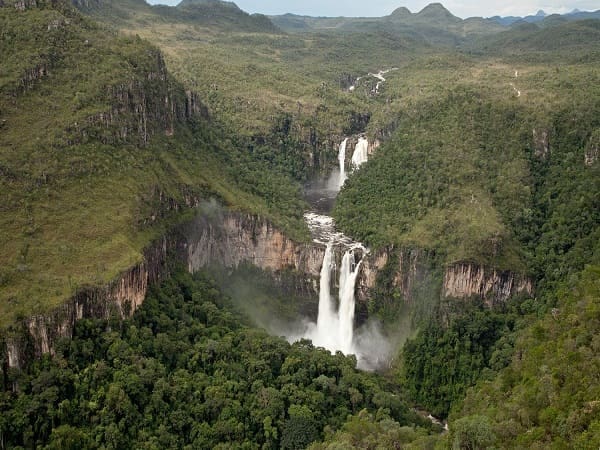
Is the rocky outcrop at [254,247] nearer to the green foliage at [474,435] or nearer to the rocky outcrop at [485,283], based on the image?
the rocky outcrop at [485,283]

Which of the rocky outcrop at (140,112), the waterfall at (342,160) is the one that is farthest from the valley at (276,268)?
the waterfall at (342,160)

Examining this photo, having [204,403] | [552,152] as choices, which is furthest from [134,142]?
[552,152]

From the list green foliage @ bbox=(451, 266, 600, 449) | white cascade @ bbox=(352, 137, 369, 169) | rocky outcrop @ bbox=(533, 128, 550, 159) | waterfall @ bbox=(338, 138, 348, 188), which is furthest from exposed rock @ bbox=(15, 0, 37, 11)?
green foliage @ bbox=(451, 266, 600, 449)

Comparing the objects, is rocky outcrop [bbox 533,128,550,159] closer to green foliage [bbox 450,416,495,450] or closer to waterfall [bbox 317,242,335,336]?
waterfall [bbox 317,242,335,336]

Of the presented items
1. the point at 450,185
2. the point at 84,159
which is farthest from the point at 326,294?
the point at 84,159

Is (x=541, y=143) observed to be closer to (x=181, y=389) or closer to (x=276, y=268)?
(x=276, y=268)

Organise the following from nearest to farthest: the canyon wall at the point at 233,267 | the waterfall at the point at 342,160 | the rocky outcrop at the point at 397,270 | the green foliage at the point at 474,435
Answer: the green foliage at the point at 474,435, the canyon wall at the point at 233,267, the rocky outcrop at the point at 397,270, the waterfall at the point at 342,160
